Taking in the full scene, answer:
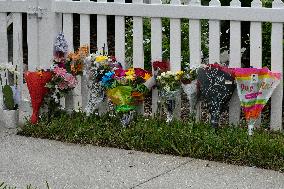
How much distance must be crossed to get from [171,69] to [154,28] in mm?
398

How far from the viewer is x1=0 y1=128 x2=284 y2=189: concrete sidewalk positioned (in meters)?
4.82

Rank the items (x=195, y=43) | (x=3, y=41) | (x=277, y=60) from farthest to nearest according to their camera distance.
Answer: (x=3, y=41) → (x=195, y=43) → (x=277, y=60)

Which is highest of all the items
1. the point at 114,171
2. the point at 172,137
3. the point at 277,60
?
the point at 277,60

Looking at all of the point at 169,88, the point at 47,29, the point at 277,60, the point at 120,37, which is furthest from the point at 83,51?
the point at 277,60

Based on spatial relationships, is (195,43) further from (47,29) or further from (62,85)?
(47,29)

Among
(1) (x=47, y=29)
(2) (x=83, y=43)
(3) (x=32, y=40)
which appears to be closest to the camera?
(2) (x=83, y=43)

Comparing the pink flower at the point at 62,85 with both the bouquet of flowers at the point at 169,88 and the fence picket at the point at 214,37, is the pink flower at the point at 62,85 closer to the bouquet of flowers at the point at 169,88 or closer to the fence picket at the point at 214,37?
the bouquet of flowers at the point at 169,88

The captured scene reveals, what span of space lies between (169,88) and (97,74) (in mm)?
695

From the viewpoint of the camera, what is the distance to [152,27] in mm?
6168

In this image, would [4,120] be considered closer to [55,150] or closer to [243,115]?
[55,150]

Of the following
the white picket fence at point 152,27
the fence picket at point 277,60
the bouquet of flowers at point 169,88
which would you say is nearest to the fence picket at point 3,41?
the white picket fence at point 152,27

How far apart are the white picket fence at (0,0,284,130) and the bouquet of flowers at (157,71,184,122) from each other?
0.25m

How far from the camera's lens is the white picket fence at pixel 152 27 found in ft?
18.6

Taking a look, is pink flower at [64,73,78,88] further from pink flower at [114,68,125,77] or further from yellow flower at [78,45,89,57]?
pink flower at [114,68,125,77]
